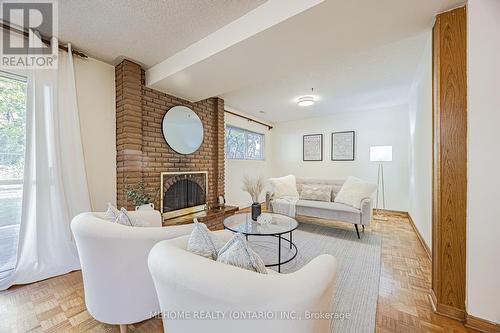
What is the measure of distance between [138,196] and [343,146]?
4.72 m

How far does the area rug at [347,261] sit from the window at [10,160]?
2.57 meters

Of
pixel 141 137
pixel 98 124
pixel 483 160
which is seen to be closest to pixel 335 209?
pixel 483 160

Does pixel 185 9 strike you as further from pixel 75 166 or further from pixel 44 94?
pixel 75 166

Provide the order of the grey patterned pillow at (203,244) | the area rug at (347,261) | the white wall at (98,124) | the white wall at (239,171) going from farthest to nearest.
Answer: the white wall at (239,171), the white wall at (98,124), the area rug at (347,261), the grey patterned pillow at (203,244)

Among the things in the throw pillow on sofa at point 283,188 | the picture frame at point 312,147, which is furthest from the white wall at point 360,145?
the throw pillow on sofa at point 283,188

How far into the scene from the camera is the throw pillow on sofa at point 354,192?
124 inches

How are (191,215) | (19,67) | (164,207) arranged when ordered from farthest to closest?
(191,215), (164,207), (19,67)

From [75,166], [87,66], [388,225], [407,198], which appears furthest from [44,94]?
[407,198]

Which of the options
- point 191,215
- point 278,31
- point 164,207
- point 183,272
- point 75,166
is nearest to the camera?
point 183,272

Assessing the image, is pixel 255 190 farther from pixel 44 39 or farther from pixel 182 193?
pixel 44 39

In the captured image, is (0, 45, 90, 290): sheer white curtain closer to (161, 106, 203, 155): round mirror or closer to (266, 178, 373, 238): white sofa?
(161, 106, 203, 155): round mirror

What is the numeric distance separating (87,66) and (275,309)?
10.4ft

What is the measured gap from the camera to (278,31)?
1611mm

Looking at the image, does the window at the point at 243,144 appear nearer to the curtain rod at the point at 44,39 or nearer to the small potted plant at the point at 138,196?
the small potted plant at the point at 138,196
